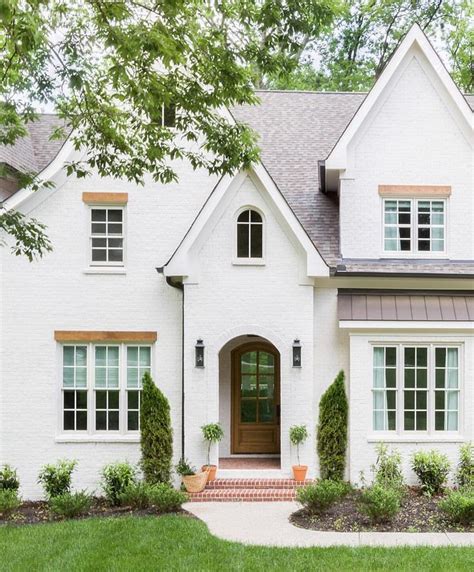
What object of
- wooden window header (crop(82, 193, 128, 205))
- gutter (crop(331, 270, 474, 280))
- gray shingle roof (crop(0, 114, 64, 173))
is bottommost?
gutter (crop(331, 270, 474, 280))

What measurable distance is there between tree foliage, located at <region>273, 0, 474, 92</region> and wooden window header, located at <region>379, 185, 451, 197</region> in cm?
1325

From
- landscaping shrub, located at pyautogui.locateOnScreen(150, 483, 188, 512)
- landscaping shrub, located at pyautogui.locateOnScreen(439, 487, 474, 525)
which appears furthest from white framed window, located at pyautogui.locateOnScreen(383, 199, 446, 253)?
landscaping shrub, located at pyautogui.locateOnScreen(150, 483, 188, 512)

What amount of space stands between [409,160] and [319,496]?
25.9 feet

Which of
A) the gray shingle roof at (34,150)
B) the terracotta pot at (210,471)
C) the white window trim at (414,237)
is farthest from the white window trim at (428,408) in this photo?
the gray shingle roof at (34,150)

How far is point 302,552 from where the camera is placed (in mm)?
8812

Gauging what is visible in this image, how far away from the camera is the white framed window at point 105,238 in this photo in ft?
46.5

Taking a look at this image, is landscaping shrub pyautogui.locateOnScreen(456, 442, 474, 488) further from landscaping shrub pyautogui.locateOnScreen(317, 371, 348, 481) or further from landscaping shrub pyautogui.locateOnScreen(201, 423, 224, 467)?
landscaping shrub pyautogui.locateOnScreen(201, 423, 224, 467)

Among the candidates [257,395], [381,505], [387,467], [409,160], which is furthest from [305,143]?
[381,505]

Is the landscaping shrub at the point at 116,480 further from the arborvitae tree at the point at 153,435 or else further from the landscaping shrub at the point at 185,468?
the landscaping shrub at the point at 185,468

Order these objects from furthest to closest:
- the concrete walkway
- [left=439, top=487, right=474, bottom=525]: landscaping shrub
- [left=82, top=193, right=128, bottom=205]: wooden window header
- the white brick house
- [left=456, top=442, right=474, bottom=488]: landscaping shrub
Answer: [left=82, top=193, right=128, bottom=205]: wooden window header, the white brick house, [left=456, top=442, right=474, bottom=488]: landscaping shrub, [left=439, top=487, right=474, bottom=525]: landscaping shrub, the concrete walkway

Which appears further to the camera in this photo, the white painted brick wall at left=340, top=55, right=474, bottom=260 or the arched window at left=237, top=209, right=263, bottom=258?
the white painted brick wall at left=340, top=55, right=474, bottom=260

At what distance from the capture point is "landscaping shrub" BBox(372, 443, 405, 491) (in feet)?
41.7

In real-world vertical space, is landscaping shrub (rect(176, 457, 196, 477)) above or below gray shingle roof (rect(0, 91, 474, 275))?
below

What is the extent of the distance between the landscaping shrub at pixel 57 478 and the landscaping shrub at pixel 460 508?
293 inches
